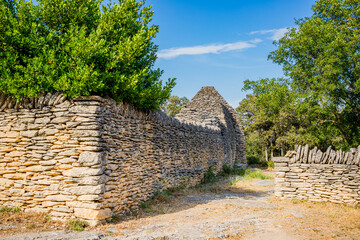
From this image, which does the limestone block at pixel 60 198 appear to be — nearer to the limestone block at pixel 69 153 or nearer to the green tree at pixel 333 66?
the limestone block at pixel 69 153

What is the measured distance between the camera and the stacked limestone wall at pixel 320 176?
8.55 m

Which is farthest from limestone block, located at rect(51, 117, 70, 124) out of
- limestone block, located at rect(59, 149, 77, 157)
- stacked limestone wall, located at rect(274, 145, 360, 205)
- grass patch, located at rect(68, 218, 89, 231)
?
stacked limestone wall, located at rect(274, 145, 360, 205)

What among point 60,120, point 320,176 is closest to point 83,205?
point 60,120

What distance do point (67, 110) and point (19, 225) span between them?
2652mm

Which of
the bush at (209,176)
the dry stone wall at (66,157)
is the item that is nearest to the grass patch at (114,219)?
the dry stone wall at (66,157)

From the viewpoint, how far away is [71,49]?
6598mm

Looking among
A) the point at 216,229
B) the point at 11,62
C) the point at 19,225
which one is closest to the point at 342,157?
the point at 216,229

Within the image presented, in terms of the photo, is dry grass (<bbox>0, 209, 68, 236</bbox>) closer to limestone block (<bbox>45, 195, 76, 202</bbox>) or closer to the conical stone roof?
limestone block (<bbox>45, 195, 76, 202</bbox>)

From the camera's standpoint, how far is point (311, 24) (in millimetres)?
17734

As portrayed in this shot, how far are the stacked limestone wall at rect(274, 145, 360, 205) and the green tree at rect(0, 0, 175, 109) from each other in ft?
17.9

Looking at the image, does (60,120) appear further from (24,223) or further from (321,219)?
(321,219)

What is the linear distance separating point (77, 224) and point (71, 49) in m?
4.22

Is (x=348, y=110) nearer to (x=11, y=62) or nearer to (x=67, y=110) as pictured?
(x=67, y=110)

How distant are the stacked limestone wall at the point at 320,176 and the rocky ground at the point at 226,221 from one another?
1.25 feet
